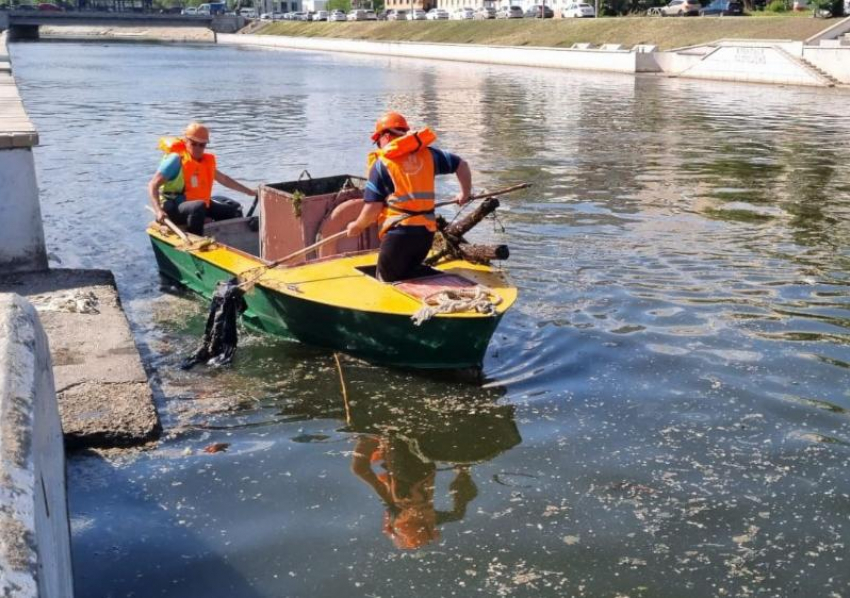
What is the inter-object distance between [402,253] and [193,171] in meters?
3.71

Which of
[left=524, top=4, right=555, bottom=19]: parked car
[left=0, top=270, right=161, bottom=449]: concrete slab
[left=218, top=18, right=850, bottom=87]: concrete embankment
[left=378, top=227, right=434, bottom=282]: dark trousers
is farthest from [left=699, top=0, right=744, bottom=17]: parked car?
[left=0, top=270, right=161, bottom=449]: concrete slab

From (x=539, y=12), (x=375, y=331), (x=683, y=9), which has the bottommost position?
(x=375, y=331)

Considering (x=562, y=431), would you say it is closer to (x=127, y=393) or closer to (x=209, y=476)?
(x=209, y=476)

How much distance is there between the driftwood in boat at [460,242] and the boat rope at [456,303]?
3.73 feet

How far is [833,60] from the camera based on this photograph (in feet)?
123

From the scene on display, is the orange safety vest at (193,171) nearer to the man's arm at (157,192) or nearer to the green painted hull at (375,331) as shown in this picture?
the man's arm at (157,192)

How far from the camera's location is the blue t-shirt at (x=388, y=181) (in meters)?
8.13

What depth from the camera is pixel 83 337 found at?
848 cm

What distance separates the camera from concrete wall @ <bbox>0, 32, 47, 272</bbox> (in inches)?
391

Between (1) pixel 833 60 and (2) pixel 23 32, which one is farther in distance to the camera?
(2) pixel 23 32

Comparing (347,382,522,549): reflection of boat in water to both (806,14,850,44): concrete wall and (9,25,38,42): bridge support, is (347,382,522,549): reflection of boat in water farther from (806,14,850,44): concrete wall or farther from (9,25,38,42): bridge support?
(9,25,38,42): bridge support

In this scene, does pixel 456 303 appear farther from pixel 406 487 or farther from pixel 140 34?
→ pixel 140 34

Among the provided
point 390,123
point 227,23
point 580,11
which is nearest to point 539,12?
point 580,11

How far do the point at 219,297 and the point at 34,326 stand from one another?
11.8 feet
